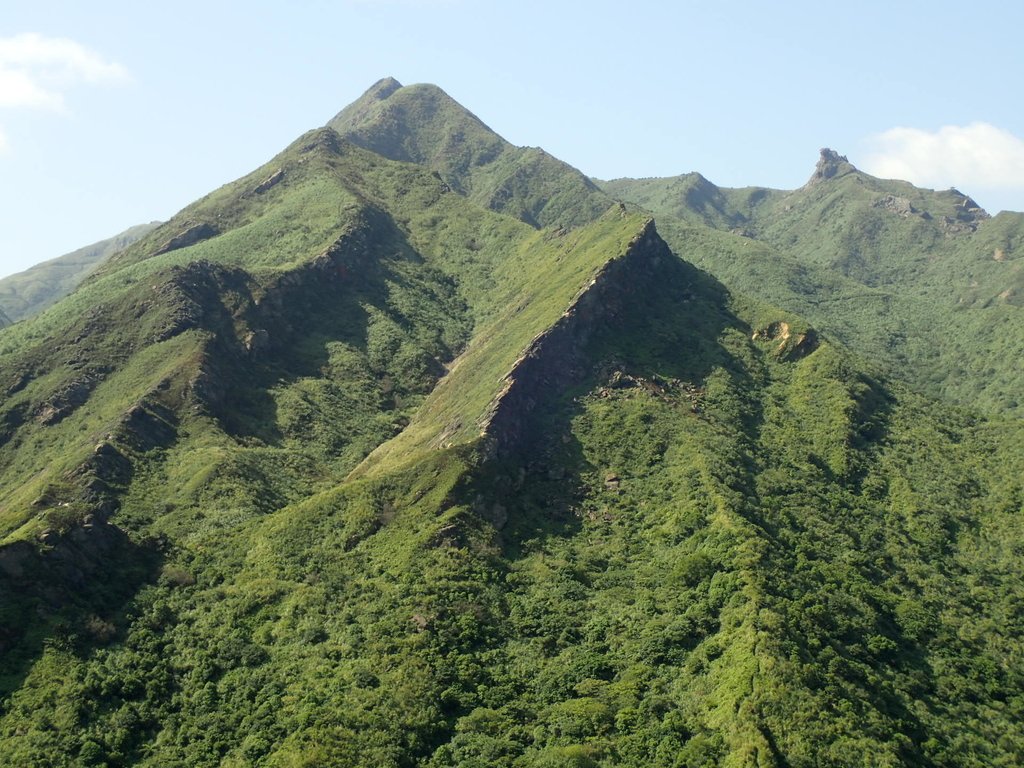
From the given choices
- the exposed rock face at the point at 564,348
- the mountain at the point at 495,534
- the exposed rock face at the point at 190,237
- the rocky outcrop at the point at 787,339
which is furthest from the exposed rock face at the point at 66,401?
the rocky outcrop at the point at 787,339

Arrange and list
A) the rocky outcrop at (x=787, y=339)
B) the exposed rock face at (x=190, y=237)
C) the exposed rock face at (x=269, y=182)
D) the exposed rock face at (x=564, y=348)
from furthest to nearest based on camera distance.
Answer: the exposed rock face at (x=269, y=182)
the exposed rock face at (x=190, y=237)
the rocky outcrop at (x=787, y=339)
the exposed rock face at (x=564, y=348)

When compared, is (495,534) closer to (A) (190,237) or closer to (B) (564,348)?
(B) (564,348)

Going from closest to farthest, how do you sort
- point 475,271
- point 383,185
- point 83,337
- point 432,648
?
point 432,648 < point 83,337 < point 475,271 < point 383,185

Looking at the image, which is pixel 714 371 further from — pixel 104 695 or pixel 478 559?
pixel 104 695

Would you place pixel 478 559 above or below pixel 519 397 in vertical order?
below

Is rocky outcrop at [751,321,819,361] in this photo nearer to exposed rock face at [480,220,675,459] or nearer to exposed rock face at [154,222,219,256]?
exposed rock face at [480,220,675,459]

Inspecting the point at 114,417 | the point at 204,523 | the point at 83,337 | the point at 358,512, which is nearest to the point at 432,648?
the point at 358,512

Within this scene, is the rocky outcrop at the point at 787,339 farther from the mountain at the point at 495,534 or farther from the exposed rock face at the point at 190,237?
the exposed rock face at the point at 190,237
